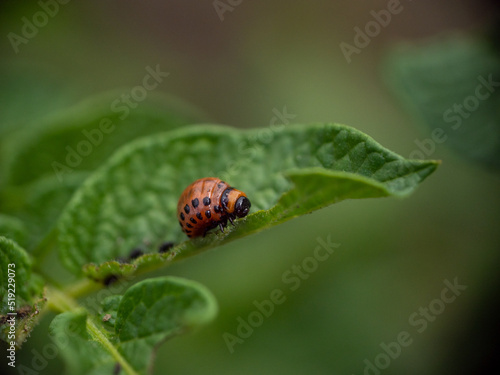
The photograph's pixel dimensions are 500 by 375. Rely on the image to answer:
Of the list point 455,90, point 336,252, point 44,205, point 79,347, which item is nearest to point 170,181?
point 44,205

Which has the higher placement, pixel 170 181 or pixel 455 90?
pixel 170 181

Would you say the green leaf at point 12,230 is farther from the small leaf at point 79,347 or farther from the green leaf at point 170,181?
the small leaf at point 79,347

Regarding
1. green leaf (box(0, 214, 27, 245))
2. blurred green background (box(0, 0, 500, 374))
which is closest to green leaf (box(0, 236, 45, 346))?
green leaf (box(0, 214, 27, 245))

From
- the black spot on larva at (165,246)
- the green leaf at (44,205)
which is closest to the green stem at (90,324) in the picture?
the black spot on larva at (165,246)

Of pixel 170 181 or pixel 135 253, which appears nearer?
pixel 135 253

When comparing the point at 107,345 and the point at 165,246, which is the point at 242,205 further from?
the point at 107,345
